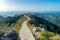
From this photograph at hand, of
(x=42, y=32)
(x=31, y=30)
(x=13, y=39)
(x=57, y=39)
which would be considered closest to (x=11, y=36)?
(x=13, y=39)

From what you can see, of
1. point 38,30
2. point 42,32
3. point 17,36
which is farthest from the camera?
point 17,36

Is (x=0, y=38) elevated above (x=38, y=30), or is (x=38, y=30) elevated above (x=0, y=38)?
(x=38, y=30)

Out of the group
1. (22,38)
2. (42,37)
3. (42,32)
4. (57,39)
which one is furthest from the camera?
(22,38)

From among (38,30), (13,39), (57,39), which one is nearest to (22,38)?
(13,39)

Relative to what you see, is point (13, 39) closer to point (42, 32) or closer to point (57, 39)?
point (42, 32)

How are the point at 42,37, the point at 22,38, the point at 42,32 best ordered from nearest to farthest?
the point at 42,37
the point at 42,32
the point at 22,38

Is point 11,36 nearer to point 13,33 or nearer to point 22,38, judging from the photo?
point 13,33

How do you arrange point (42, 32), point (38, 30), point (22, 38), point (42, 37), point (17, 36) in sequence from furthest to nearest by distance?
point (17, 36) < point (22, 38) < point (38, 30) < point (42, 32) < point (42, 37)

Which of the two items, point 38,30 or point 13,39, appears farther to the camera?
point 13,39

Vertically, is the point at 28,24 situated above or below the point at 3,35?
above
